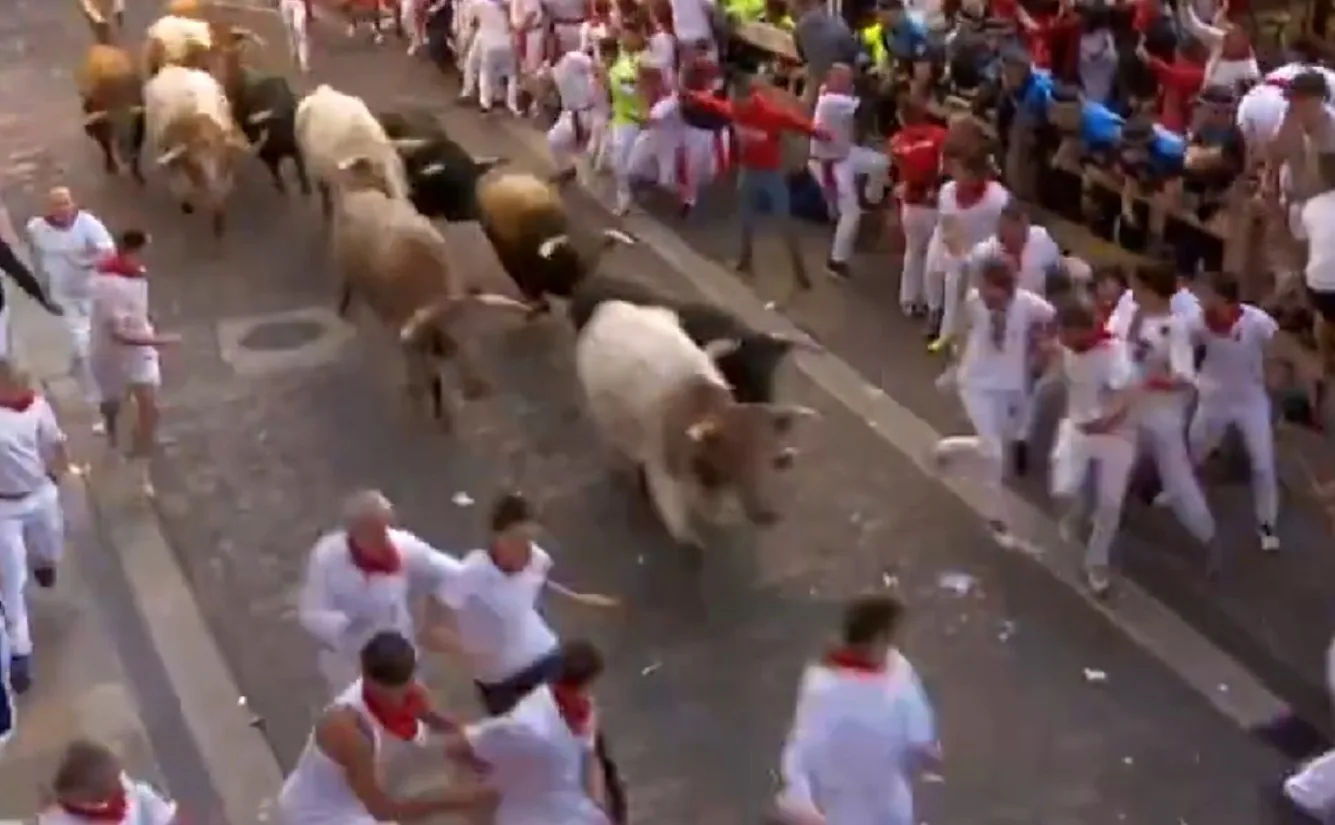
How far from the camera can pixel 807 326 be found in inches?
536

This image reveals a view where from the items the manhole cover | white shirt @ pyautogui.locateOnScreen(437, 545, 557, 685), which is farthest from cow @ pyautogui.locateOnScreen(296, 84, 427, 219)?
white shirt @ pyautogui.locateOnScreen(437, 545, 557, 685)

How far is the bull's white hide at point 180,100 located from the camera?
15297 mm

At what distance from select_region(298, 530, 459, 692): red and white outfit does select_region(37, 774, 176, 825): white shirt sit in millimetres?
1169

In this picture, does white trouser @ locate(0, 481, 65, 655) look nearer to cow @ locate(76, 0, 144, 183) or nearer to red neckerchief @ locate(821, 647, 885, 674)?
red neckerchief @ locate(821, 647, 885, 674)

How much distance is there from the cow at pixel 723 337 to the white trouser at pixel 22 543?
3545mm

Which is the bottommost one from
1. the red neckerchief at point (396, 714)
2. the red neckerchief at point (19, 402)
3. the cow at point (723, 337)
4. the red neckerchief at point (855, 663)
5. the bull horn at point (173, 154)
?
the bull horn at point (173, 154)

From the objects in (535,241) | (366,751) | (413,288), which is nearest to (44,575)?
(413,288)

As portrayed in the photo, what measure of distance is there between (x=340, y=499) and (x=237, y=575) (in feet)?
3.22

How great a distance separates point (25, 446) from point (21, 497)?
0.31m

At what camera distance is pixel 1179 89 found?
13.4 m

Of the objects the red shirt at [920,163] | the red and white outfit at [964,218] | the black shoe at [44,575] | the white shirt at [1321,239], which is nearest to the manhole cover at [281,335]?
the black shoe at [44,575]

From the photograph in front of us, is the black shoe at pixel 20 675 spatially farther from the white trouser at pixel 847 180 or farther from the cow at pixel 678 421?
the white trouser at pixel 847 180

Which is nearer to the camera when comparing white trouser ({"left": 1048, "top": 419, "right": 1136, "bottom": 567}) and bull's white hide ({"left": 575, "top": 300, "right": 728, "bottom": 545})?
white trouser ({"left": 1048, "top": 419, "right": 1136, "bottom": 567})

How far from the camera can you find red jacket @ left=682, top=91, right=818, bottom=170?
550 inches
